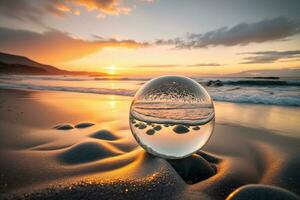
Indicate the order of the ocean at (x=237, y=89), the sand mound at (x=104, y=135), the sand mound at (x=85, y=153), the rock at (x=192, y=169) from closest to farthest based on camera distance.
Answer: the rock at (x=192, y=169)
the sand mound at (x=85, y=153)
the sand mound at (x=104, y=135)
the ocean at (x=237, y=89)

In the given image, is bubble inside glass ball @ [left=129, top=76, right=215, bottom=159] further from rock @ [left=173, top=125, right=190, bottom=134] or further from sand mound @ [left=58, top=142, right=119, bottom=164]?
sand mound @ [left=58, top=142, right=119, bottom=164]

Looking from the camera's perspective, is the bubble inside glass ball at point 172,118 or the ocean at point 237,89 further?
the ocean at point 237,89

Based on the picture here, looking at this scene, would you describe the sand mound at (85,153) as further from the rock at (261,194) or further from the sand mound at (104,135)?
the rock at (261,194)

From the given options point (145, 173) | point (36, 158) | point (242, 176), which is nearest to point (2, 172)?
point (36, 158)

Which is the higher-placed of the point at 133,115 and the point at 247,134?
the point at 133,115

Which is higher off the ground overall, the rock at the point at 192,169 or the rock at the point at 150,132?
the rock at the point at 150,132

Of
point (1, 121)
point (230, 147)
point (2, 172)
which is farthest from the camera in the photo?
point (1, 121)

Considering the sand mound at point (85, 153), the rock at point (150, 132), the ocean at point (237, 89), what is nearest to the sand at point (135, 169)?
the sand mound at point (85, 153)

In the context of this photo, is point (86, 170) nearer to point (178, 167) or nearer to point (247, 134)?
point (178, 167)
